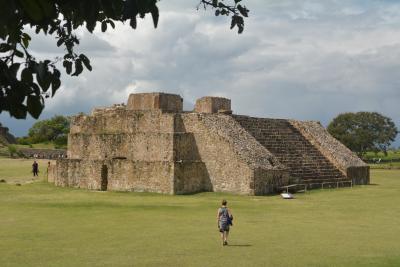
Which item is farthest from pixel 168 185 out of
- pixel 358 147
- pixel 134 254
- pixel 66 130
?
pixel 66 130

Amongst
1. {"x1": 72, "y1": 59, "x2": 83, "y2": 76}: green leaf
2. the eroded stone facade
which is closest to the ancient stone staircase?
the eroded stone facade

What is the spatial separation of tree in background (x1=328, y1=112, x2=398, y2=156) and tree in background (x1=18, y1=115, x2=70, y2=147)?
35880 mm

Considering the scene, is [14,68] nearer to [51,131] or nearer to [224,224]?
[224,224]

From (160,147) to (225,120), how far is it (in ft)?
10.5

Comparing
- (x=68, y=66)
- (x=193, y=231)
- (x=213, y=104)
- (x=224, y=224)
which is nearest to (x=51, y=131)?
(x=213, y=104)

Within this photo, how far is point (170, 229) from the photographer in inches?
513

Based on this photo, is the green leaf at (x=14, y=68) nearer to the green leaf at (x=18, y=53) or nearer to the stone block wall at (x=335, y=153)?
the green leaf at (x=18, y=53)

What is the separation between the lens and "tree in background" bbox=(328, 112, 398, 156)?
2520 inches

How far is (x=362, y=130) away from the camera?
65250mm

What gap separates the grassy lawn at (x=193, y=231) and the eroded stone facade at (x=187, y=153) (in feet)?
4.51

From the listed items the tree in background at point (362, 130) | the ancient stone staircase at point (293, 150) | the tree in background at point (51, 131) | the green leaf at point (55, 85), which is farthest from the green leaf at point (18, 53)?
the tree in background at point (51, 131)

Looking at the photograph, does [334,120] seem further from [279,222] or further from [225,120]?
[279,222]

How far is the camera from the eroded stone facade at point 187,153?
71.9ft

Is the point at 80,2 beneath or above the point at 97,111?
beneath
